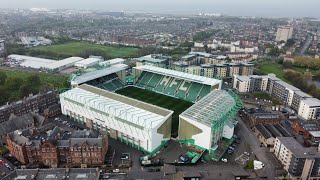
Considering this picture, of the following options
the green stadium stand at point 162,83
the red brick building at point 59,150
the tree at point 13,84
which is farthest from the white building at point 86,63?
the red brick building at point 59,150

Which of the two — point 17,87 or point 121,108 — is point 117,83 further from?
point 17,87

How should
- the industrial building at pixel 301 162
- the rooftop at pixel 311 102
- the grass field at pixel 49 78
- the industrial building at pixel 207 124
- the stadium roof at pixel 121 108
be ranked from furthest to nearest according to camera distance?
the grass field at pixel 49 78 → the rooftop at pixel 311 102 → the stadium roof at pixel 121 108 → the industrial building at pixel 207 124 → the industrial building at pixel 301 162

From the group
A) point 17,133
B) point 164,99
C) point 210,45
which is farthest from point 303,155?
point 210,45

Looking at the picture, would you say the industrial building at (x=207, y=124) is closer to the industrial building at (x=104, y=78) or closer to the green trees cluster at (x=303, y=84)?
the industrial building at (x=104, y=78)

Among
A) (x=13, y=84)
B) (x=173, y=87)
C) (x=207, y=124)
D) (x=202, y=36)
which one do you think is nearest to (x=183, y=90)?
(x=173, y=87)

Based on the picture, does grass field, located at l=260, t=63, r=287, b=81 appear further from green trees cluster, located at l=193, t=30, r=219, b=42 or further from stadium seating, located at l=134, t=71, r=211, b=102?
green trees cluster, located at l=193, t=30, r=219, b=42

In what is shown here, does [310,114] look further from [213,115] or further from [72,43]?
[72,43]
